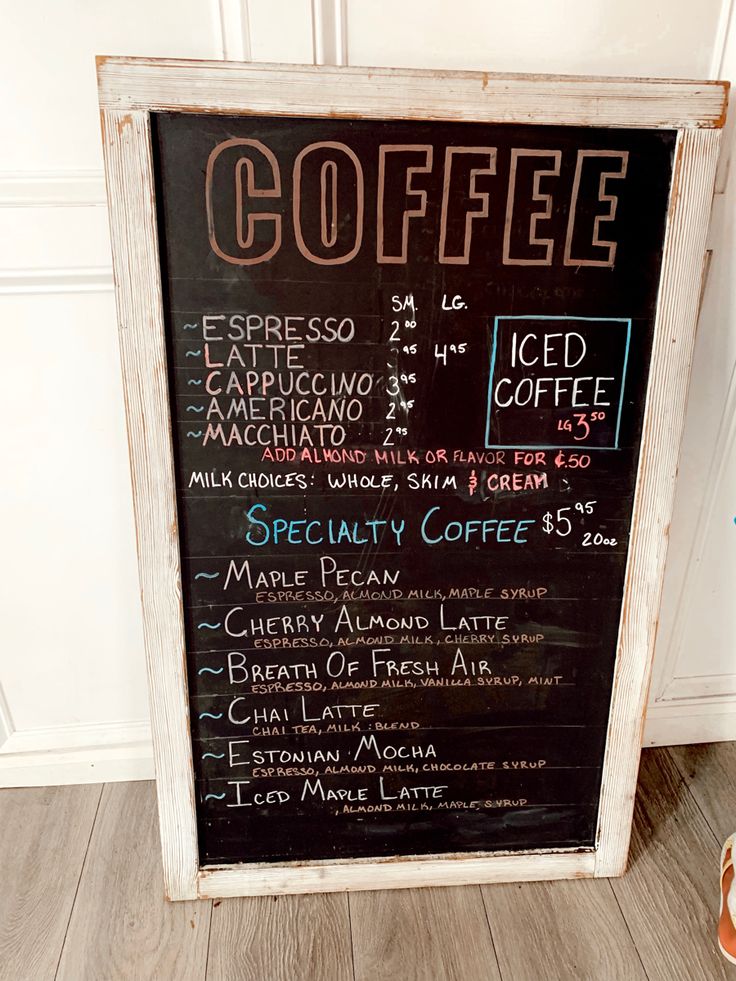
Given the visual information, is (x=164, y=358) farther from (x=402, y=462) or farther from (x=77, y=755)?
(x=77, y=755)

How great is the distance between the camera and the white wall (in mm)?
1240

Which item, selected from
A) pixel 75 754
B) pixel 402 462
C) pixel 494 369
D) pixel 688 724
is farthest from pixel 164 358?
pixel 688 724

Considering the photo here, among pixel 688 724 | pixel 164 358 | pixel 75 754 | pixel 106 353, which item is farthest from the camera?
pixel 688 724

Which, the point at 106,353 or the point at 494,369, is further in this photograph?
the point at 106,353

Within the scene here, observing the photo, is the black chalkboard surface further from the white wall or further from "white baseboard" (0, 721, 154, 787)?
"white baseboard" (0, 721, 154, 787)

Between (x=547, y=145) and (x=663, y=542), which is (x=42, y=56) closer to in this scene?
(x=547, y=145)

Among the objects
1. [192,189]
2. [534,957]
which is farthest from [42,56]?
[534,957]

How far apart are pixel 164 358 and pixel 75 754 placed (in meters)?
1.07

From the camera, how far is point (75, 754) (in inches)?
69.7

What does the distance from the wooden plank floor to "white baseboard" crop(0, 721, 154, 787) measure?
0.11m

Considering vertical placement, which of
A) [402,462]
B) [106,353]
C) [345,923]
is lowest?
[345,923]

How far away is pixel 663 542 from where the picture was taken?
4.42ft

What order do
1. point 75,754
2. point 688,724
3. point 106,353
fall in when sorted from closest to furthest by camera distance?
point 106,353 → point 75,754 → point 688,724

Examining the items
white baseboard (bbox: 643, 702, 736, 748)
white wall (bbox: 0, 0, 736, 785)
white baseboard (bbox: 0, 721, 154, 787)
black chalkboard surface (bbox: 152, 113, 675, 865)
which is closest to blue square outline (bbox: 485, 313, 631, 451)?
black chalkboard surface (bbox: 152, 113, 675, 865)
